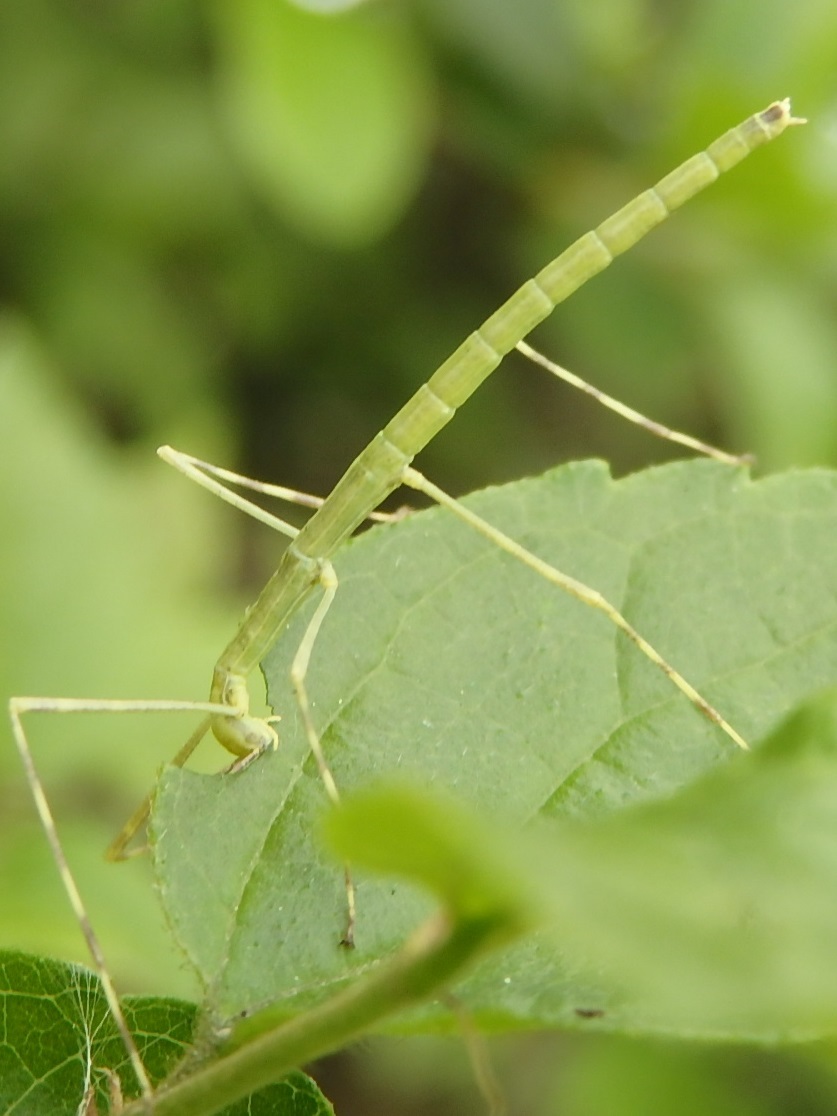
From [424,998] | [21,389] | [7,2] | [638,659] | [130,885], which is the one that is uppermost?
[7,2]

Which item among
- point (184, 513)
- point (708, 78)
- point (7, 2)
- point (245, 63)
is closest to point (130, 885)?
point (184, 513)

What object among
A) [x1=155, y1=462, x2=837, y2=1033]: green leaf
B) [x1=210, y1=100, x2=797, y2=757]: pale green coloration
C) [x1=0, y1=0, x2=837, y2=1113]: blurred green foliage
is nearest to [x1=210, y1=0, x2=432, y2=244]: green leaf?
[x1=0, y1=0, x2=837, y2=1113]: blurred green foliage

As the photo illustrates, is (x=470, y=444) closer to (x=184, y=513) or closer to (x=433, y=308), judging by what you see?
(x=433, y=308)

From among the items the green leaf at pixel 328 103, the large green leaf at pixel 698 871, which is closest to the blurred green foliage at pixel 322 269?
the green leaf at pixel 328 103

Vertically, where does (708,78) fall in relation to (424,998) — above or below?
above

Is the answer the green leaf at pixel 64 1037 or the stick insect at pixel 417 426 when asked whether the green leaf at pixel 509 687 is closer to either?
the green leaf at pixel 64 1037

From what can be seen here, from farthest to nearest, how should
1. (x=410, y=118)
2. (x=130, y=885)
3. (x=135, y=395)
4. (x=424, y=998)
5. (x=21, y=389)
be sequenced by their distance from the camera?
(x=135, y=395) → (x=410, y=118) → (x=21, y=389) → (x=130, y=885) → (x=424, y=998)

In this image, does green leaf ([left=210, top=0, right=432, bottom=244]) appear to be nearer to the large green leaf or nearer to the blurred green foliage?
the blurred green foliage
